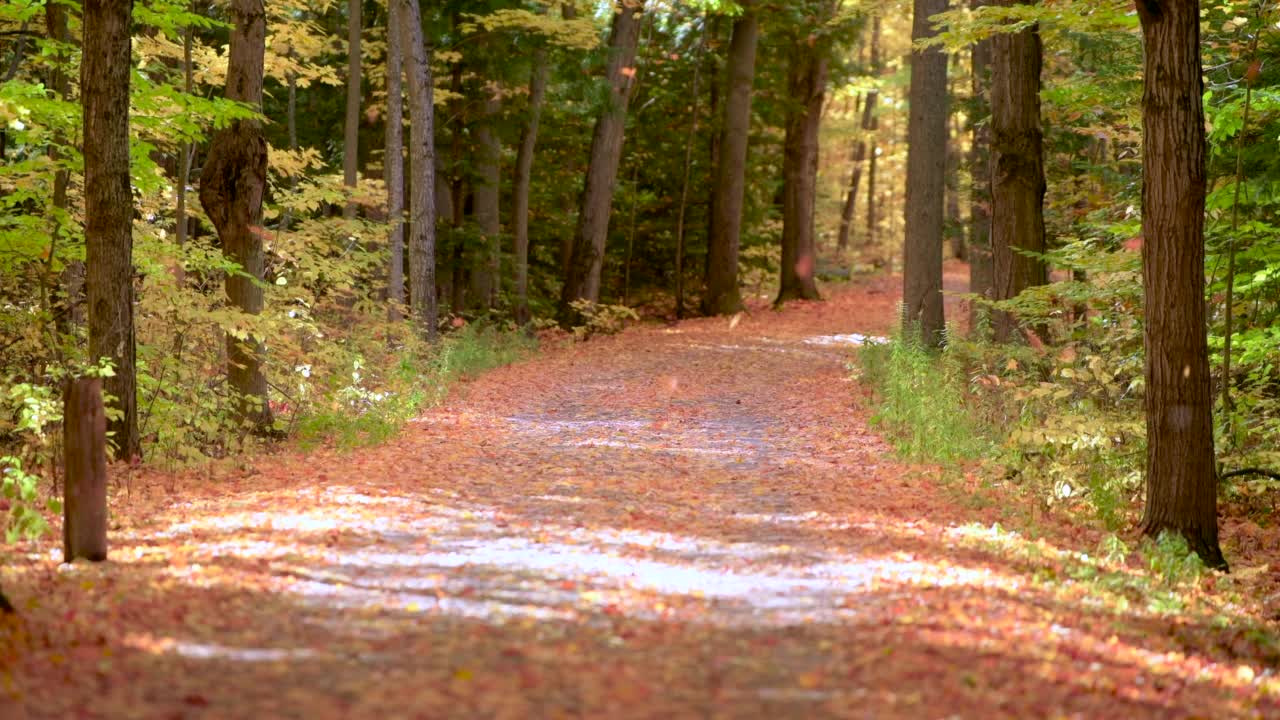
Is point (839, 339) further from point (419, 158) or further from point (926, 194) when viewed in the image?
point (419, 158)

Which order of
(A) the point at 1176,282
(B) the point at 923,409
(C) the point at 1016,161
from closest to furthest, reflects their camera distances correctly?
(A) the point at 1176,282 < (B) the point at 923,409 < (C) the point at 1016,161

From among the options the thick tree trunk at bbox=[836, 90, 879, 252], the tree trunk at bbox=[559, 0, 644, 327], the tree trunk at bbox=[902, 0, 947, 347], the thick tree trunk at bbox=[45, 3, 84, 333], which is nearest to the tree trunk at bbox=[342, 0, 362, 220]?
the thick tree trunk at bbox=[45, 3, 84, 333]

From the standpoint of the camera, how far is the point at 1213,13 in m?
10.9

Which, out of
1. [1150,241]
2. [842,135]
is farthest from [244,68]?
[842,135]

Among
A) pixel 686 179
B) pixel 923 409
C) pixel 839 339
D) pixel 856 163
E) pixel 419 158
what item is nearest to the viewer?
pixel 923 409

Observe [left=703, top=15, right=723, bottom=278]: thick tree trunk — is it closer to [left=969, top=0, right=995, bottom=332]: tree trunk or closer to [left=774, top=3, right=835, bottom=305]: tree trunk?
[left=774, top=3, right=835, bottom=305]: tree trunk

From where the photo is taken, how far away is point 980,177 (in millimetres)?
24141

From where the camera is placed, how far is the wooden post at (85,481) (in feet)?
21.8

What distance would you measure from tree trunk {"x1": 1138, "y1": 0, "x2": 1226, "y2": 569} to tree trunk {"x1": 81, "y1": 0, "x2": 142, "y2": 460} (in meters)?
7.68

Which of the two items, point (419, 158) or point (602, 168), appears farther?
point (602, 168)

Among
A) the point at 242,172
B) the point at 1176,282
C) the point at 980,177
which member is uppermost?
the point at 980,177

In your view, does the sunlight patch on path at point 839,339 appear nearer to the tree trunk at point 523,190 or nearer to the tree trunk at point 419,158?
the tree trunk at point 523,190

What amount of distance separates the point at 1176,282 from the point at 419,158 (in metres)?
12.4

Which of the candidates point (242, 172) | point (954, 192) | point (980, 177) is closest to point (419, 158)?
point (242, 172)
